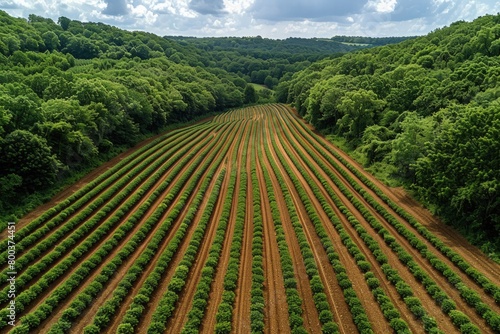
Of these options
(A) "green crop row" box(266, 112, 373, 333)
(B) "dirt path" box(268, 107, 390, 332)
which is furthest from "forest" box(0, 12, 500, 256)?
(A) "green crop row" box(266, 112, 373, 333)

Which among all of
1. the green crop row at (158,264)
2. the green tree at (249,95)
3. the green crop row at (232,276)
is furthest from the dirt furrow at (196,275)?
the green tree at (249,95)

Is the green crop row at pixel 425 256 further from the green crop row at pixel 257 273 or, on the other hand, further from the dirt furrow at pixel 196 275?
the dirt furrow at pixel 196 275

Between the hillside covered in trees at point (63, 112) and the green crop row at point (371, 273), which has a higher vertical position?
the hillside covered in trees at point (63, 112)

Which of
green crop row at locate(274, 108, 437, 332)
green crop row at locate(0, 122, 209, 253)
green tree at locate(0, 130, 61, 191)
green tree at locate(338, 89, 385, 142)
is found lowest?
green crop row at locate(274, 108, 437, 332)

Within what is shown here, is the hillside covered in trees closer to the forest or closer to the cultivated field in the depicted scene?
the forest

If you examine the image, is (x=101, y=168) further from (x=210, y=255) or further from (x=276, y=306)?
(x=276, y=306)

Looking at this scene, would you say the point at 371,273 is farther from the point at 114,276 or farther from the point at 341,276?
the point at 114,276
